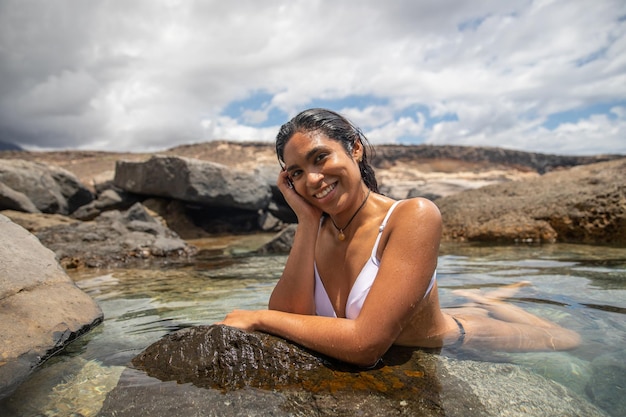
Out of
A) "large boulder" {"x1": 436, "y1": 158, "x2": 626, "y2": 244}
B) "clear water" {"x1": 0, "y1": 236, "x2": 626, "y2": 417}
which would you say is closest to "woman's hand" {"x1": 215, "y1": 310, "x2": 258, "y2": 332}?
"clear water" {"x1": 0, "y1": 236, "x2": 626, "y2": 417}

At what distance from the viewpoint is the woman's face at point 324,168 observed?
7.33 feet

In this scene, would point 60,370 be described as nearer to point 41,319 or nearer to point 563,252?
point 41,319

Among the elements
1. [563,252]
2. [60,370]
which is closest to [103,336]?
[60,370]

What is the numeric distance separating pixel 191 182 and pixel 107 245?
461cm

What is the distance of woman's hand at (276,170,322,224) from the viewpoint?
8.39 ft

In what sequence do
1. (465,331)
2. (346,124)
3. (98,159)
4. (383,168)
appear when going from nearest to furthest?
(346,124) < (465,331) < (98,159) < (383,168)

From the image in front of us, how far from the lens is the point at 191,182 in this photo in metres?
11.8

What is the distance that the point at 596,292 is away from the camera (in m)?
3.59

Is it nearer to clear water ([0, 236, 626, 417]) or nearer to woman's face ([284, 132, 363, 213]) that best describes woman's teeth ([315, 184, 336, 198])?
woman's face ([284, 132, 363, 213])

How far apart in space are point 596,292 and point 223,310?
309 cm

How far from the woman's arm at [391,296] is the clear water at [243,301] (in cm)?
63

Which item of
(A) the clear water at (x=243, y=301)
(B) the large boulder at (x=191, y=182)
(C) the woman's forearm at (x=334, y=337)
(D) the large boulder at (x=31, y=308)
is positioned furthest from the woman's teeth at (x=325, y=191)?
(B) the large boulder at (x=191, y=182)

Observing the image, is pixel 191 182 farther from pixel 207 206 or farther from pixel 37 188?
Answer: pixel 37 188

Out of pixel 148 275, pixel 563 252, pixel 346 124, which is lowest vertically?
pixel 148 275
